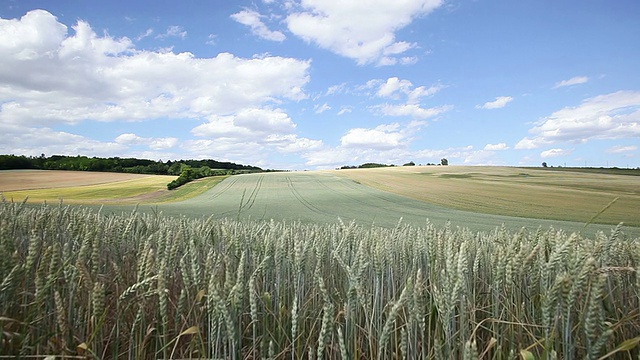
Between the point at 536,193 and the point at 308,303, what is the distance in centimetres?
2772

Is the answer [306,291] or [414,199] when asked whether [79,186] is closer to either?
[414,199]

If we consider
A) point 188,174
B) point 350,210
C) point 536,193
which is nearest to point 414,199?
point 350,210

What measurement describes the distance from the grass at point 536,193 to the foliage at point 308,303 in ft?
49.3

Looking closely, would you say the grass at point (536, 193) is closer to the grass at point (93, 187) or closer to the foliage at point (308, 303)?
the foliage at point (308, 303)

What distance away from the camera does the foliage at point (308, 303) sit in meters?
1.75

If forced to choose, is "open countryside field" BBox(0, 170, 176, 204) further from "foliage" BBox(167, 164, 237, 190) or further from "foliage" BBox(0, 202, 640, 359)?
"foliage" BBox(0, 202, 640, 359)

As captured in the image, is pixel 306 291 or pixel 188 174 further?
pixel 188 174

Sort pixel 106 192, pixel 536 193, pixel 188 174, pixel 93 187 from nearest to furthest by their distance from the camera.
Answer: pixel 536 193, pixel 106 192, pixel 93 187, pixel 188 174

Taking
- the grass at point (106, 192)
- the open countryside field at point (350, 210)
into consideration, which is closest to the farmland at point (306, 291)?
the open countryside field at point (350, 210)

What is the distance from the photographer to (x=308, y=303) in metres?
2.85

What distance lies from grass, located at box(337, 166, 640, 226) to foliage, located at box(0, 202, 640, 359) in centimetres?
1501

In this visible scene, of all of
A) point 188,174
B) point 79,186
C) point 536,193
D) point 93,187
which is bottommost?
point 93,187

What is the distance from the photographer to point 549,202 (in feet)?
73.6

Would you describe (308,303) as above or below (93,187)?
above
